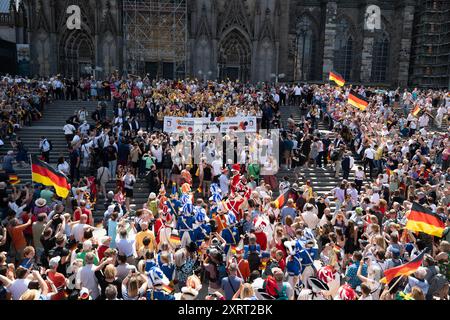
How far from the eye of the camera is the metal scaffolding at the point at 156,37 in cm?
3709

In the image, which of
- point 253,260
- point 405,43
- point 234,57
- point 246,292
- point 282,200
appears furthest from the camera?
point 405,43

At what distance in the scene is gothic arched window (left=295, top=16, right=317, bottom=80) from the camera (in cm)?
4238

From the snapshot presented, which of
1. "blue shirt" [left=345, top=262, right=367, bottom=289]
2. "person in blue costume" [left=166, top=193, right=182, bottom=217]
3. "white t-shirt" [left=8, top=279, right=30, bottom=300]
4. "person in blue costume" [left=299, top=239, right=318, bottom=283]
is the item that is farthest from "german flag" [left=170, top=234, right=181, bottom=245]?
"blue shirt" [left=345, top=262, right=367, bottom=289]

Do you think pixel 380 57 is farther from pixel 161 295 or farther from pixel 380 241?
pixel 161 295

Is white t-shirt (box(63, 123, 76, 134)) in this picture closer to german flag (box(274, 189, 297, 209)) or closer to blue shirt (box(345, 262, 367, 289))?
german flag (box(274, 189, 297, 209))

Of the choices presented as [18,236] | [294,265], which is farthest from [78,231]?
[294,265]

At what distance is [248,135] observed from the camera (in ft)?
65.8

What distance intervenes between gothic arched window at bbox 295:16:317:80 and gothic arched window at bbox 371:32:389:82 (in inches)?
249

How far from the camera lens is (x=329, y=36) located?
40.9 metres

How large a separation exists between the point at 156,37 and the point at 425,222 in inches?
1249

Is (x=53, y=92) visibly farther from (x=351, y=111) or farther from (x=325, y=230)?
(x=325, y=230)

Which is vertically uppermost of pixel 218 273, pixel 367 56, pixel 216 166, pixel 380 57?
pixel 380 57

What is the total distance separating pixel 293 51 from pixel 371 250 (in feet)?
113
